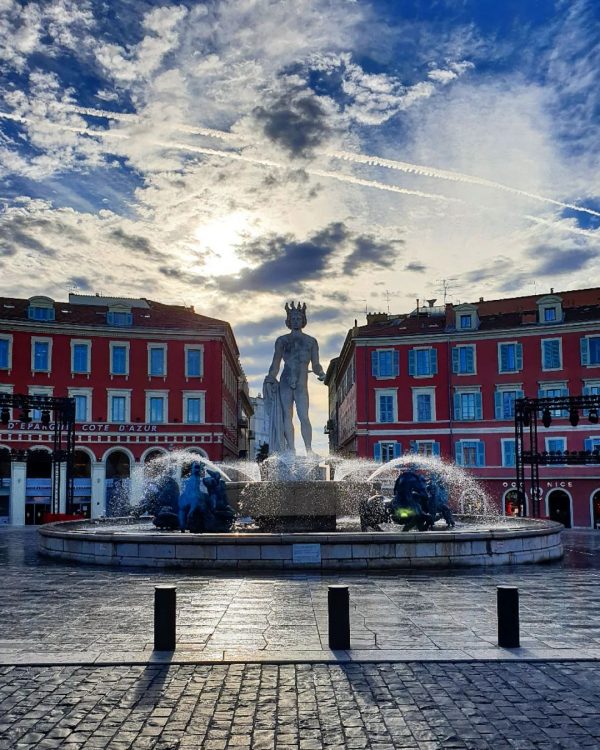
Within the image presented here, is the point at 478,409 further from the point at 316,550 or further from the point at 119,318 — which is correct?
the point at 316,550

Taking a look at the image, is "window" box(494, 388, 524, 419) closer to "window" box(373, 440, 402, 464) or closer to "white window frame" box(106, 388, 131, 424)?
"window" box(373, 440, 402, 464)

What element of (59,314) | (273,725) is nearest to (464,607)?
(273,725)

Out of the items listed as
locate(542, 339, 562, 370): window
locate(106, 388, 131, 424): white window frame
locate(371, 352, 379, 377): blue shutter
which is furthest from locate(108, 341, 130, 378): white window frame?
locate(542, 339, 562, 370): window

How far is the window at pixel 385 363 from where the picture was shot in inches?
1818

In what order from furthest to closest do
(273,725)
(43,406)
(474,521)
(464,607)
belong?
(43,406) → (474,521) → (464,607) → (273,725)

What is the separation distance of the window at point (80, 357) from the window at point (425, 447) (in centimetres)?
2009

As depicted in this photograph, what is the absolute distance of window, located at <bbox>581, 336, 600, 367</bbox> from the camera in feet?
137

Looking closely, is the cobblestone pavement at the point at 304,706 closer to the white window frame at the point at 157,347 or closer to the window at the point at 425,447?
the window at the point at 425,447

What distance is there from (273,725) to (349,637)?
2.30 metres

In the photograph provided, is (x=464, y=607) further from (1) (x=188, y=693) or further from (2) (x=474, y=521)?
(2) (x=474, y=521)

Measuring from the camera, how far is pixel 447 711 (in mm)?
5762

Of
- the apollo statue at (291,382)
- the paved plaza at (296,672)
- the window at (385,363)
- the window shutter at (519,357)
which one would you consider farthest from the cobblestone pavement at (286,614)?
the window at (385,363)

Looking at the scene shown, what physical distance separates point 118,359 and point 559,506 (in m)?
27.2

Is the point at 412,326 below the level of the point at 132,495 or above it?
above
